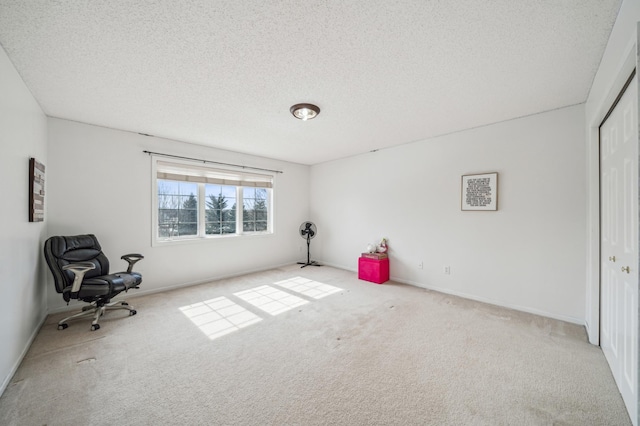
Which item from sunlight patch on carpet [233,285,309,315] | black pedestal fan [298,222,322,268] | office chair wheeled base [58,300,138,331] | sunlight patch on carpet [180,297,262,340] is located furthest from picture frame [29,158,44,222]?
black pedestal fan [298,222,322,268]

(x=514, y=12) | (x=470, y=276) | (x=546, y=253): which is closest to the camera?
(x=514, y=12)

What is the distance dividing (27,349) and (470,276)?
4957 millimetres

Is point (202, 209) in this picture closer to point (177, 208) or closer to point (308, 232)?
point (177, 208)

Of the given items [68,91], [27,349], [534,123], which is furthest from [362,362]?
[68,91]

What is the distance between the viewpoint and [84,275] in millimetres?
2830

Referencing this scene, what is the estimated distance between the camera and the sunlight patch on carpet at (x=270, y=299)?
3.18 m

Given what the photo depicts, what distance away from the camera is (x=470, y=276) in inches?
138

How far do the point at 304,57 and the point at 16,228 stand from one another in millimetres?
2730

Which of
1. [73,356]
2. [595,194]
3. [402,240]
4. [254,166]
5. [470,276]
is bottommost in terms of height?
[73,356]

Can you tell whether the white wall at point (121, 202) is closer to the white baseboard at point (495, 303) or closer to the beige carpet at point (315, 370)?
the beige carpet at point (315, 370)

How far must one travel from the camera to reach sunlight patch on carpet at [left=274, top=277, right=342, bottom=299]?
3.75 m

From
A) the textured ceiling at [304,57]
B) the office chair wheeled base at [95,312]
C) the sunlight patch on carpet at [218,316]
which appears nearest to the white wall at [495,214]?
the textured ceiling at [304,57]

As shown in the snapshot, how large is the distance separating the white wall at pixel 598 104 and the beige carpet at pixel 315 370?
0.48m

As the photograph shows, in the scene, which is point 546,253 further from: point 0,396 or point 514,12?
point 0,396
